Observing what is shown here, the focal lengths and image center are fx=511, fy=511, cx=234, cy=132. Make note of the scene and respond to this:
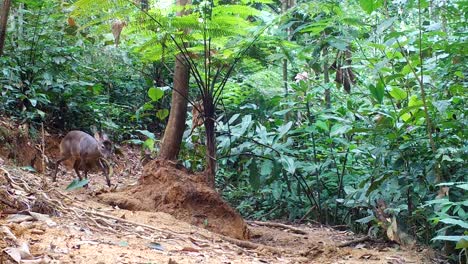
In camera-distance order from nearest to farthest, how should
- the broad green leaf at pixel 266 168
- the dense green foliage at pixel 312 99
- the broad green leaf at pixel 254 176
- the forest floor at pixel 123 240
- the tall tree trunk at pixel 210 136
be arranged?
the forest floor at pixel 123 240 → the dense green foliage at pixel 312 99 → the tall tree trunk at pixel 210 136 → the broad green leaf at pixel 266 168 → the broad green leaf at pixel 254 176

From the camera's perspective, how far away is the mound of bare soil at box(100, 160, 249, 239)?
14.3ft

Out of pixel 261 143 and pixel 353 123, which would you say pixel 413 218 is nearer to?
pixel 353 123

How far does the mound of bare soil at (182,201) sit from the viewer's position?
4.35m

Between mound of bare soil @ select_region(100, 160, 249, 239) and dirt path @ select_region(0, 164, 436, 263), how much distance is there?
21 centimetres

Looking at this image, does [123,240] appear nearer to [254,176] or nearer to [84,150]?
[254,176]

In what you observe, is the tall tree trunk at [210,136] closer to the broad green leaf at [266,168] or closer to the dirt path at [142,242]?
the broad green leaf at [266,168]

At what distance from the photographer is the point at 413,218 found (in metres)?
4.09

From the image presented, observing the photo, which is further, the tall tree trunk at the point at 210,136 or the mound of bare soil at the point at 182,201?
the tall tree trunk at the point at 210,136

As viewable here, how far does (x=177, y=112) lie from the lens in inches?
197

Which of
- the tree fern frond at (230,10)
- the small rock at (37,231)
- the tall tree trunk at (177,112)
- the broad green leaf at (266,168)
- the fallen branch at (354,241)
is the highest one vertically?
the tree fern frond at (230,10)

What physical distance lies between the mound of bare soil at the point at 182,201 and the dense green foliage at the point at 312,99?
0.75 m

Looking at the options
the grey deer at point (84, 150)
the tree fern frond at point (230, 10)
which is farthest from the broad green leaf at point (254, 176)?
the grey deer at point (84, 150)

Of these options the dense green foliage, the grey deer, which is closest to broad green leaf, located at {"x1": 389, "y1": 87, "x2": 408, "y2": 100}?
the dense green foliage

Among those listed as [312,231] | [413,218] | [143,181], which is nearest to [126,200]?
[143,181]
